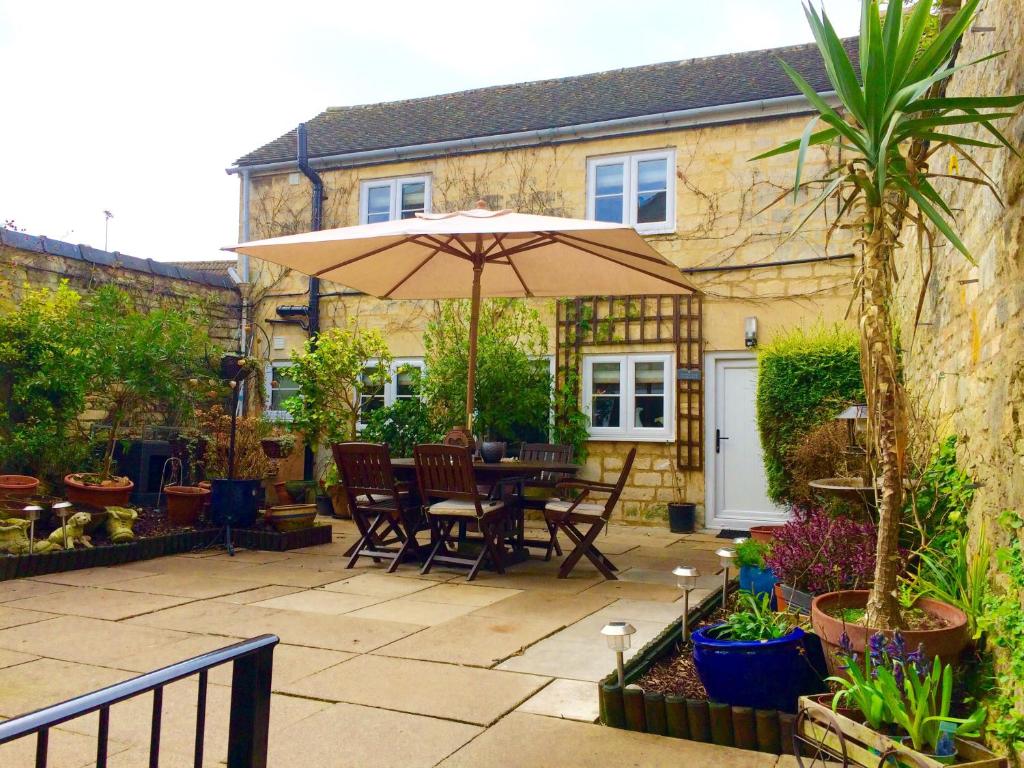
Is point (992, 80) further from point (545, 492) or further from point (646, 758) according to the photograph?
point (545, 492)

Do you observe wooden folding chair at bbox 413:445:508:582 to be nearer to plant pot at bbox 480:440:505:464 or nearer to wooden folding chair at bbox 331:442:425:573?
wooden folding chair at bbox 331:442:425:573

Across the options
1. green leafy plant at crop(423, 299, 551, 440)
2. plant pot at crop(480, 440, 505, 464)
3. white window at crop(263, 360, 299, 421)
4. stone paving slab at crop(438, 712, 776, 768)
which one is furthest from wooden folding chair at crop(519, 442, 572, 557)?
white window at crop(263, 360, 299, 421)

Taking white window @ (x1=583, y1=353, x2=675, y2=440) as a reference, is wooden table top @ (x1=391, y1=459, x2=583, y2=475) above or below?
below

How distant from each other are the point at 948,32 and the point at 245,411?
375 inches

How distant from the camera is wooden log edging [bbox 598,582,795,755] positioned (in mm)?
2637

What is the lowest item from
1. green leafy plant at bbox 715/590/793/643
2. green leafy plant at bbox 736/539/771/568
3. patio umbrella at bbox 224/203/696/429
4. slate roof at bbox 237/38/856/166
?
green leafy plant at bbox 715/590/793/643

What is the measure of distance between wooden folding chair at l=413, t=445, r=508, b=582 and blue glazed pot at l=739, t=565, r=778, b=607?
5.60ft

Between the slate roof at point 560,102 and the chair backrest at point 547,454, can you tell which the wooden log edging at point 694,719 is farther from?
the slate roof at point 560,102

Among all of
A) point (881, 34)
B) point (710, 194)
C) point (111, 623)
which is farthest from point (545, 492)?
point (881, 34)

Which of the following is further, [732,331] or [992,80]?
[732,331]

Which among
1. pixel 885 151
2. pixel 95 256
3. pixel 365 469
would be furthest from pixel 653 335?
pixel 885 151

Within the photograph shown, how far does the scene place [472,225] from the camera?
16.5 ft

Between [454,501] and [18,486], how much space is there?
11.2 ft

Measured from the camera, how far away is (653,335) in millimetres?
8938
